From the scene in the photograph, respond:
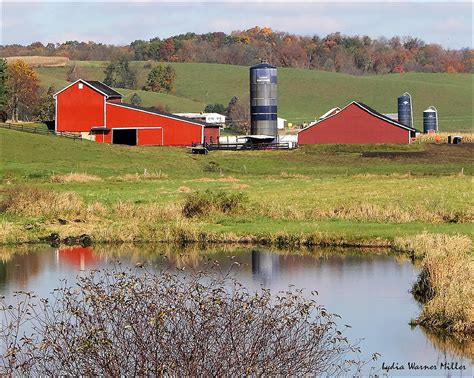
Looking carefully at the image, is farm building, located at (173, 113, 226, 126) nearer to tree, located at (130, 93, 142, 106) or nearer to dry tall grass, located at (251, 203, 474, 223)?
tree, located at (130, 93, 142, 106)

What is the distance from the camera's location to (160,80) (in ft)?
532

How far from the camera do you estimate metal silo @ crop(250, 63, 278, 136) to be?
8750 centimetres

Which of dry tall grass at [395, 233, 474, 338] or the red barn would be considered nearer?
dry tall grass at [395, 233, 474, 338]

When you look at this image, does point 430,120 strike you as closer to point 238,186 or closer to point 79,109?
point 79,109

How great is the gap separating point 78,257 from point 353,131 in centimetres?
5860

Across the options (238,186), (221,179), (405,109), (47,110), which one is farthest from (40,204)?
(47,110)

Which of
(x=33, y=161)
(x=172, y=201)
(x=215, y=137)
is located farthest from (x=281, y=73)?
(x=172, y=201)

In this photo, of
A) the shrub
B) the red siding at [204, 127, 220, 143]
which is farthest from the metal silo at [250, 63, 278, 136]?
the shrub

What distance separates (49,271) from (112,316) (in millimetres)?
15714

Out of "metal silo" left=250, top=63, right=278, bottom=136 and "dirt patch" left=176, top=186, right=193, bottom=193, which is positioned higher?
"metal silo" left=250, top=63, right=278, bottom=136

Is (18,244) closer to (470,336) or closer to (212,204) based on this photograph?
(212,204)

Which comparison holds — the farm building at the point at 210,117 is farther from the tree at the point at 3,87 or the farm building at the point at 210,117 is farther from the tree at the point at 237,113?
the tree at the point at 3,87

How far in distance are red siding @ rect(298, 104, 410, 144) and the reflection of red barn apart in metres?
56.1

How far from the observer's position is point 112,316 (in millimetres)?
14523
